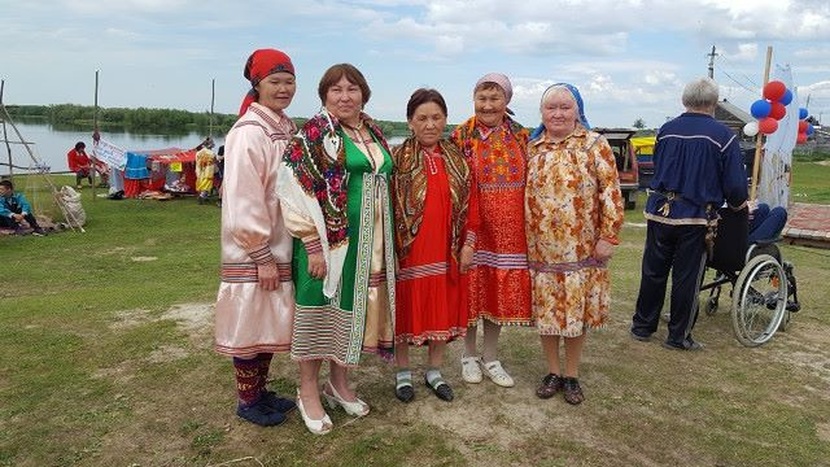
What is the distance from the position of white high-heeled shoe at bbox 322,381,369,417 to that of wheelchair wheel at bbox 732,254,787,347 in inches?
94.7

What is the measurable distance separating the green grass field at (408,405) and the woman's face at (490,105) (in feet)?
4.48

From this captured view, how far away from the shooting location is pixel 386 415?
291 cm

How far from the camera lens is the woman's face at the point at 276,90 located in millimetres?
2555

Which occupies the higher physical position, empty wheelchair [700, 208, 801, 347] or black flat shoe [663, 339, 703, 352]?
empty wheelchair [700, 208, 801, 347]

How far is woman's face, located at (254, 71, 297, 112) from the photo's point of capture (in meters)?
2.55

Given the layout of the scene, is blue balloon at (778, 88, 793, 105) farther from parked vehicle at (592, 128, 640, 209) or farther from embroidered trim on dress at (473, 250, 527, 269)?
parked vehicle at (592, 128, 640, 209)

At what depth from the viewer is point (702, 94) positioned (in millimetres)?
3617

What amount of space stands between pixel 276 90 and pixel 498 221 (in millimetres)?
1195

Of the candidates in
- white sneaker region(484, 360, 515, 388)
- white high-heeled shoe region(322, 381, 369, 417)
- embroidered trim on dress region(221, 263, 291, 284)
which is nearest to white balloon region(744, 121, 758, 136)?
white sneaker region(484, 360, 515, 388)

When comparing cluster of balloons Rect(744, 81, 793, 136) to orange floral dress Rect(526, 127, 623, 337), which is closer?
orange floral dress Rect(526, 127, 623, 337)

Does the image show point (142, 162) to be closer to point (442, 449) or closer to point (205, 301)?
point (205, 301)

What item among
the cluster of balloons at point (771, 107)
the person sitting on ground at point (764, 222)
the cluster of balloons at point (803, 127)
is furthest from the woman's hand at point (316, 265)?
the cluster of balloons at point (803, 127)

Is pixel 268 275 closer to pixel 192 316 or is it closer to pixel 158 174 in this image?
pixel 192 316

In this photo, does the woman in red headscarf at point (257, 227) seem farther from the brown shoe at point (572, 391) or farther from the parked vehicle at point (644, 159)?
the parked vehicle at point (644, 159)
